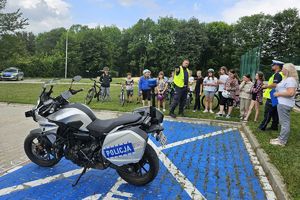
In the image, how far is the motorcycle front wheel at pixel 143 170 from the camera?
4.48 metres

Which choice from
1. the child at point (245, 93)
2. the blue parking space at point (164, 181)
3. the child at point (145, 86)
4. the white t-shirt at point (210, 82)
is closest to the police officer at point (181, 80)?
the white t-shirt at point (210, 82)

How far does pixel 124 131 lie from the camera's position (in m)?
4.29

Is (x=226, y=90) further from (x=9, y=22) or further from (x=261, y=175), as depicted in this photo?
(x=9, y=22)

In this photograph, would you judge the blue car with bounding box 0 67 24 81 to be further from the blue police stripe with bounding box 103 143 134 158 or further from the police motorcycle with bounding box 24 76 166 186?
the blue police stripe with bounding box 103 143 134 158

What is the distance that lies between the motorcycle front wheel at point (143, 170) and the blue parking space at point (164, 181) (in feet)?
0.42

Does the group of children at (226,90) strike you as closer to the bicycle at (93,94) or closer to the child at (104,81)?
the child at (104,81)

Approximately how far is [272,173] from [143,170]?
2165 mm

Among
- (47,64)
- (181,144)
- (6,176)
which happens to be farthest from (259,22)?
(6,176)

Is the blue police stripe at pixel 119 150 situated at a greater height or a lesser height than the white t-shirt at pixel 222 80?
lesser

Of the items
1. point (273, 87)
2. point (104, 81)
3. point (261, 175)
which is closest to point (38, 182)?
point (261, 175)

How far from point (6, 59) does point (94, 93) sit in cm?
2754

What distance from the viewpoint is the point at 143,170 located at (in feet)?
15.4

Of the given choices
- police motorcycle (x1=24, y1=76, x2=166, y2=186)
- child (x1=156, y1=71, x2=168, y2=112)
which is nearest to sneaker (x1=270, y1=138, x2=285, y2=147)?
police motorcycle (x1=24, y1=76, x2=166, y2=186)

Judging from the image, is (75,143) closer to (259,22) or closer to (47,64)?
(47,64)
